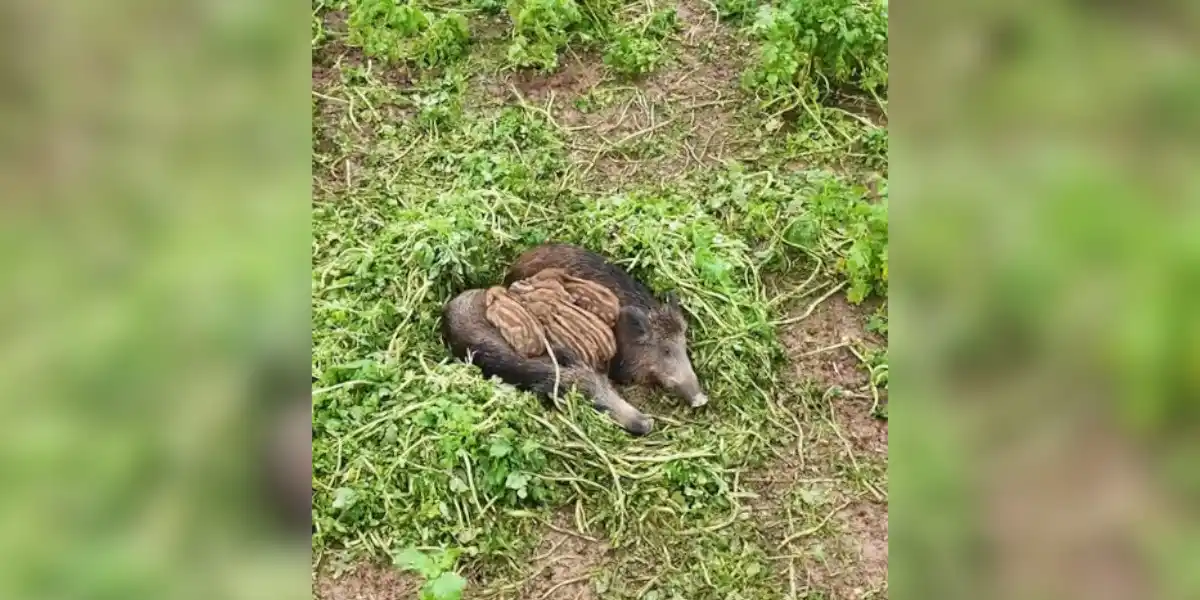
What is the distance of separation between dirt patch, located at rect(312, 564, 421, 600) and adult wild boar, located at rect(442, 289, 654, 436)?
2.87 ft

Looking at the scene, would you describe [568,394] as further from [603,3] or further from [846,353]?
[603,3]

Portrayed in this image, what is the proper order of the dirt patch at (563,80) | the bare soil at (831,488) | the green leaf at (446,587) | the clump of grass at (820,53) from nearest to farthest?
the green leaf at (446,587), the bare soil at (831,488), the clump of grass at (820,53), the dirt patch at (563,80)

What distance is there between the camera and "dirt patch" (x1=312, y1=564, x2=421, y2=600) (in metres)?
2.91

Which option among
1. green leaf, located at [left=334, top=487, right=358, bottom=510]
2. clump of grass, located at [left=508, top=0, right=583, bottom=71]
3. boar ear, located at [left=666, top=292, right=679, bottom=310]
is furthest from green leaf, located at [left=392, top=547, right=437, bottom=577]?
clump of grass, located at [left=508, top=0, right=583, bottom=71]

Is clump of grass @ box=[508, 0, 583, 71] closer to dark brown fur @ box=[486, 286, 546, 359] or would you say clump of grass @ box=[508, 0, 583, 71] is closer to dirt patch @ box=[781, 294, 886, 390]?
dark brown fur @ box=[486, 286, 546, 359]

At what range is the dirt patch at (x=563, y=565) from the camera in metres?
2.98

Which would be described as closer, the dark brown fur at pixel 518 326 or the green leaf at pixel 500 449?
the green leaf at pixel 500 449

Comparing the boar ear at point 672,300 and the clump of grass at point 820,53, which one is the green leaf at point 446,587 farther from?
the clump of grass at point 820,53

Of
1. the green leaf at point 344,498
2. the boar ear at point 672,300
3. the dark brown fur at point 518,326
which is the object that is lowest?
the green leaf at point 344,498

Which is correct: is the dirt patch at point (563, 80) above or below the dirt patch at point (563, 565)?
above

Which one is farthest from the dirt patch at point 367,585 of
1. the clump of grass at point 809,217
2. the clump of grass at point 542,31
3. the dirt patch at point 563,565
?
the clump of grass at point 542,31
